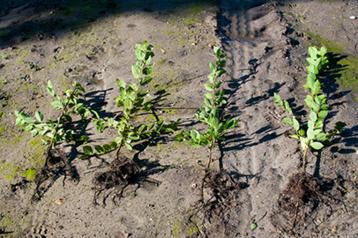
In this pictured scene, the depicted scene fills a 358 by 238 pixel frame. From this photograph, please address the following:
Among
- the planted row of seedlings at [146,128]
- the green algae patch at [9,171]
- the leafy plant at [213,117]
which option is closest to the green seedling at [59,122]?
the planted row of seedlings at [146,128]

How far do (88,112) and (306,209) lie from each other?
2.36 meters

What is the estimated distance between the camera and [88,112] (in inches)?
230

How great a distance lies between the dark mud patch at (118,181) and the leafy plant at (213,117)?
530mm

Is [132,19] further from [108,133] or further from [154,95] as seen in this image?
[108,133]

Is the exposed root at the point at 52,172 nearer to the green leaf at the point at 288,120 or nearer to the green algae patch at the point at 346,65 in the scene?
the green leaf at the point at 288,120

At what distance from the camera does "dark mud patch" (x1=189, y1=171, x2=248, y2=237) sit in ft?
15.8

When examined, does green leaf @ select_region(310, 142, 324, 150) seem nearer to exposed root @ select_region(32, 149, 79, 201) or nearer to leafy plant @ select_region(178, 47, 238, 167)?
leafy plant @ select_region(178, 47, 238, 167)

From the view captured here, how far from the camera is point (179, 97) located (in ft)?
20.4

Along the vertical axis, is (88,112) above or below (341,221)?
above

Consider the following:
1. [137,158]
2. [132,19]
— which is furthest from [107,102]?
[132,19]

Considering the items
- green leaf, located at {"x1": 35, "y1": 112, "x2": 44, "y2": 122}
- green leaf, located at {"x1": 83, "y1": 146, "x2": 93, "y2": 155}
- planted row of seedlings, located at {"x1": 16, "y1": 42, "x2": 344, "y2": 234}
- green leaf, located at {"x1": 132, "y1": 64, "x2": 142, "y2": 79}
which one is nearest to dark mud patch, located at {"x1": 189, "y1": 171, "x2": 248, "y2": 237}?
planted row of seedlings, located at {"x1": 16, "y1": 42, "x2": 344, "y2": 234}

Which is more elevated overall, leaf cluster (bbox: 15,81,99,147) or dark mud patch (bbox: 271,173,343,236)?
leaf cluster (bbox: 15,81,99,147)

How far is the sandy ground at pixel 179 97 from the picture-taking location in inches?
194

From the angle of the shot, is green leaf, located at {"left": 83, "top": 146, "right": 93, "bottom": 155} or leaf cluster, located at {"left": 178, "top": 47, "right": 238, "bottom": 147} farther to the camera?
green leaf, located at {"left": 83, "top": 146, "right": 93, "bottom": 155}
